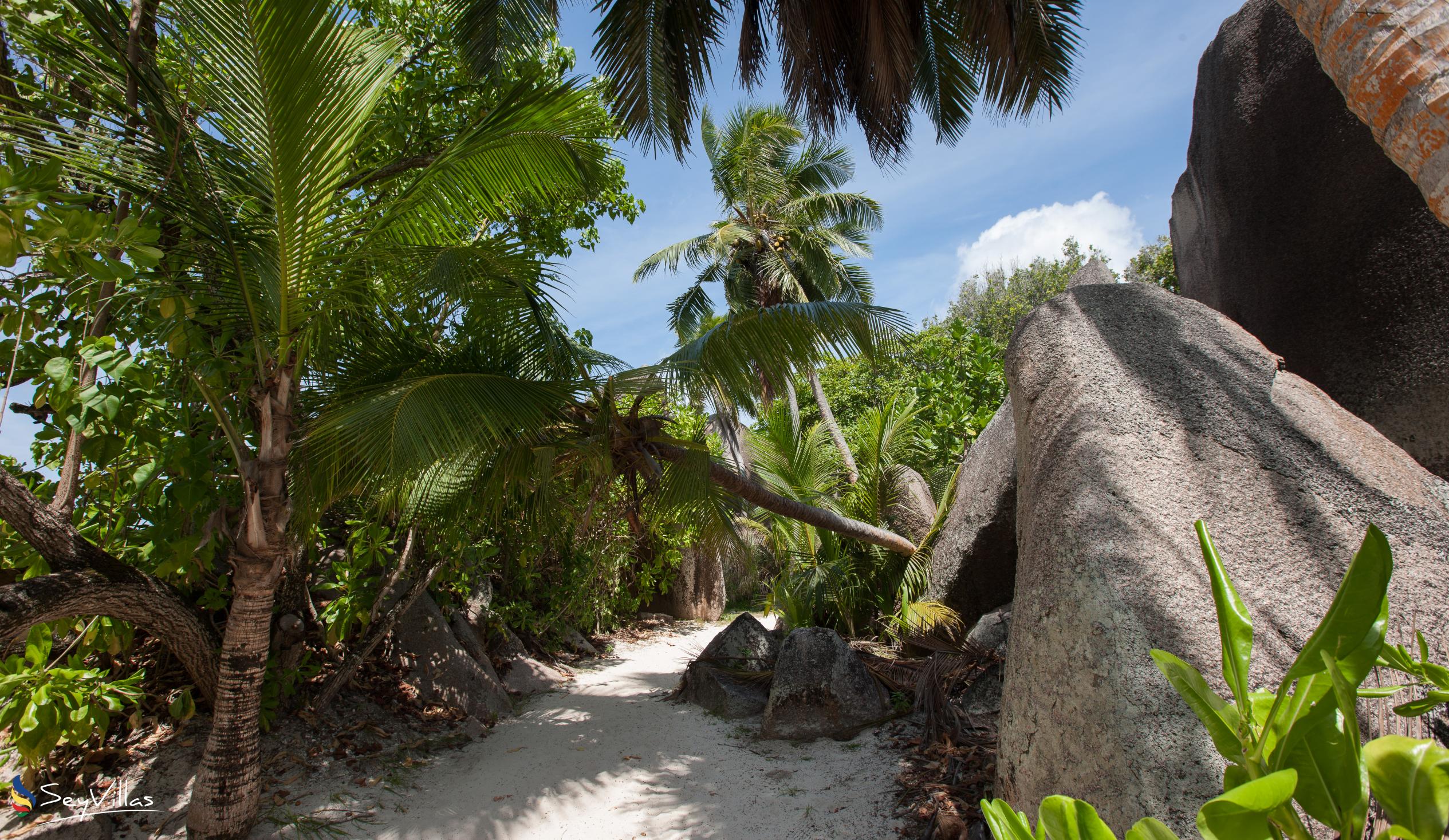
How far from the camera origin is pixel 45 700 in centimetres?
329

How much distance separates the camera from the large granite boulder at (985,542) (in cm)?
644

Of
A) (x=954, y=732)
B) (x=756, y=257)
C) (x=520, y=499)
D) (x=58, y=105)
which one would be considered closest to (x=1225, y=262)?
(x=954, y=732)

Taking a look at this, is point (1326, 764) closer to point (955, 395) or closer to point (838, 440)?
point (955, 395)

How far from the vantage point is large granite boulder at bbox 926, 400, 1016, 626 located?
21.1 ft

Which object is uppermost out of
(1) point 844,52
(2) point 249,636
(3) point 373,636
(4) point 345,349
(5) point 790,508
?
(1) point 844,52

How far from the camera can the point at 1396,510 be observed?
9.00 ft

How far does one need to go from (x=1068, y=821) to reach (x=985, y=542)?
244 inches

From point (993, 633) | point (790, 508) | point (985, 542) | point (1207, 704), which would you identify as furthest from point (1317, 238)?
point (1207, 704)

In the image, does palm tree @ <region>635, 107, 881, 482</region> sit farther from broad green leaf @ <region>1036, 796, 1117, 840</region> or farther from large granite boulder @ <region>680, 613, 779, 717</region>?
broad green leaf @ <region>1036, 796, 1117, 840</region>

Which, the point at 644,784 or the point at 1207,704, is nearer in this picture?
the point at 1207,704

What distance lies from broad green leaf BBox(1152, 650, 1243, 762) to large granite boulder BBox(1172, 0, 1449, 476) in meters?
5.07

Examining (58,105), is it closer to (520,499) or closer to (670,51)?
(520,499)

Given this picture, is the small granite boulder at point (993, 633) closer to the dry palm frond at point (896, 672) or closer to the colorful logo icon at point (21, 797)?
the dry palm frond at point (896, 672)

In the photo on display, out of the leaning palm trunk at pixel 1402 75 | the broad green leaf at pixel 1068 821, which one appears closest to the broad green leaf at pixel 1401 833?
the broad green leaf at pixel 1068 821
